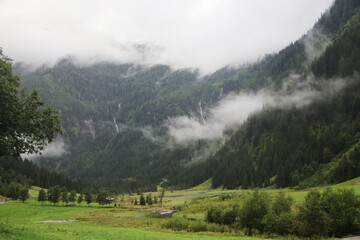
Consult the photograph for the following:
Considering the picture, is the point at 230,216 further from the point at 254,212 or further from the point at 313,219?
the point at 313,219

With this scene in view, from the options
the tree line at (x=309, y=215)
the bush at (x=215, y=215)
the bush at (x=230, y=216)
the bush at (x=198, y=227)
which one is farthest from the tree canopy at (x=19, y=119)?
the bush at (x=215, y=215)

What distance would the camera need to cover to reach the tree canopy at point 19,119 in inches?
1067

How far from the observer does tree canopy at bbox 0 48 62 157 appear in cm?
2709

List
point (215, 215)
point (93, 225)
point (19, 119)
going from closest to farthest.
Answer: point (19, 119) < point (93, 225) < point (215, 215)

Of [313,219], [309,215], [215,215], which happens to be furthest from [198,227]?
[313,219]

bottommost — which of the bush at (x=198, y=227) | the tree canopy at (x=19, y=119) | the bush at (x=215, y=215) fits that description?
the bush at (x=198, y=227)

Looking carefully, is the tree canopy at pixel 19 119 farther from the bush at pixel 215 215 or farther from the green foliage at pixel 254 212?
the bush at pixel 215 215

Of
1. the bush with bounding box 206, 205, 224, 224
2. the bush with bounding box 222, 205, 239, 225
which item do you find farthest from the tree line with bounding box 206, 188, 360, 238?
the bush with bounding box 206, 205, 224, 224

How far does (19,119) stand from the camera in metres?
28.7

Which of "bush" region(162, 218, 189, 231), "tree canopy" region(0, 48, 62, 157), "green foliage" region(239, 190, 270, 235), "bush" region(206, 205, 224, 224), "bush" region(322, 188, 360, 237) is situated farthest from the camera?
"bush" region(206, 205, 224, 224)

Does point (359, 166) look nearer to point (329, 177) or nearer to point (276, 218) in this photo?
point (329, 177)

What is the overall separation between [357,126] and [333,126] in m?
19.8

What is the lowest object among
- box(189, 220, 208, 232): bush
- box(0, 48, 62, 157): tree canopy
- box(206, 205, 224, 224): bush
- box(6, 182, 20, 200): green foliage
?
box(189, 220, 208, 232): bush

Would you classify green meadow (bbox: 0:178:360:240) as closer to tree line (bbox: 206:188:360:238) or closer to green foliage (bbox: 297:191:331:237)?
tree line (bbox: 206:188:360:238)
